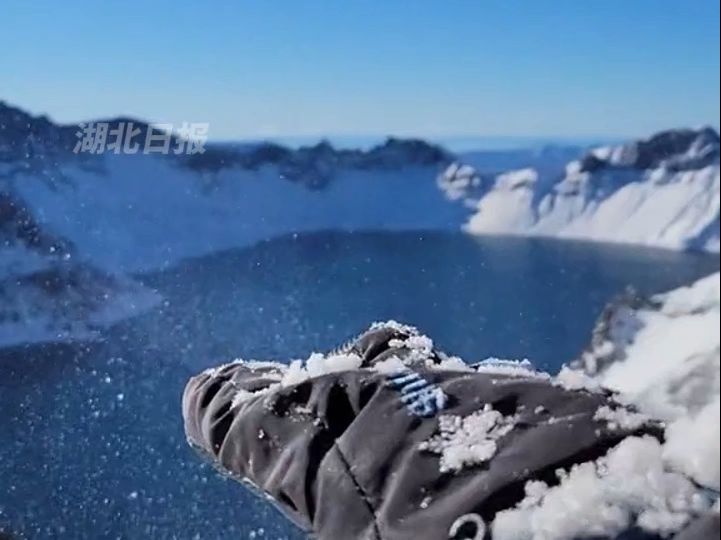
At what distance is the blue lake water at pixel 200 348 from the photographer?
81 centimetres

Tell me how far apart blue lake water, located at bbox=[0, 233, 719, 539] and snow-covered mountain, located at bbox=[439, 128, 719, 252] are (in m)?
0.05

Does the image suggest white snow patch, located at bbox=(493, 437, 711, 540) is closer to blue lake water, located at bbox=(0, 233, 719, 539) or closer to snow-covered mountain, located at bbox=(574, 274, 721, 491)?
snow-covered mountain, located at bbox=(574, 274, 721, 491)

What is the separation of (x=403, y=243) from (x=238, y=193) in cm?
17

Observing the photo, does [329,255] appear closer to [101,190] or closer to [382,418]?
[101,190]

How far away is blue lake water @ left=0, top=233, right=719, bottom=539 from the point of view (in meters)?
0.81

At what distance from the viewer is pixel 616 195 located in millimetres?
636

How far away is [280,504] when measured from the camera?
19.5 inches

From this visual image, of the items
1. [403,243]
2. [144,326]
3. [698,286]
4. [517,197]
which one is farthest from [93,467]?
[698,286]

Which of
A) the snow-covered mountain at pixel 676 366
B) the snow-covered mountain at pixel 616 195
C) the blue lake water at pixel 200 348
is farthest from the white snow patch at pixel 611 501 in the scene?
the blue lake water at pixel 200 348

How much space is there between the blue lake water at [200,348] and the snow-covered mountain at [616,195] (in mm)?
50

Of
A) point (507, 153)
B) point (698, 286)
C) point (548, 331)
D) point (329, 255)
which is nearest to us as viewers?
point (698, 286)

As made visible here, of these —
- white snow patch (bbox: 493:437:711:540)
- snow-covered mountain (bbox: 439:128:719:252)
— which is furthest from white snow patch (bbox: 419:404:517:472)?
snow-covered mountain (bbox: 439:128:719:252)

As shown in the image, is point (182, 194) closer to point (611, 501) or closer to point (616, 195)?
point (616, 195)

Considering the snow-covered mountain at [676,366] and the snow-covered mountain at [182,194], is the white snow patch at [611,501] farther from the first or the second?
the snow-covered mountain at [182,194]
